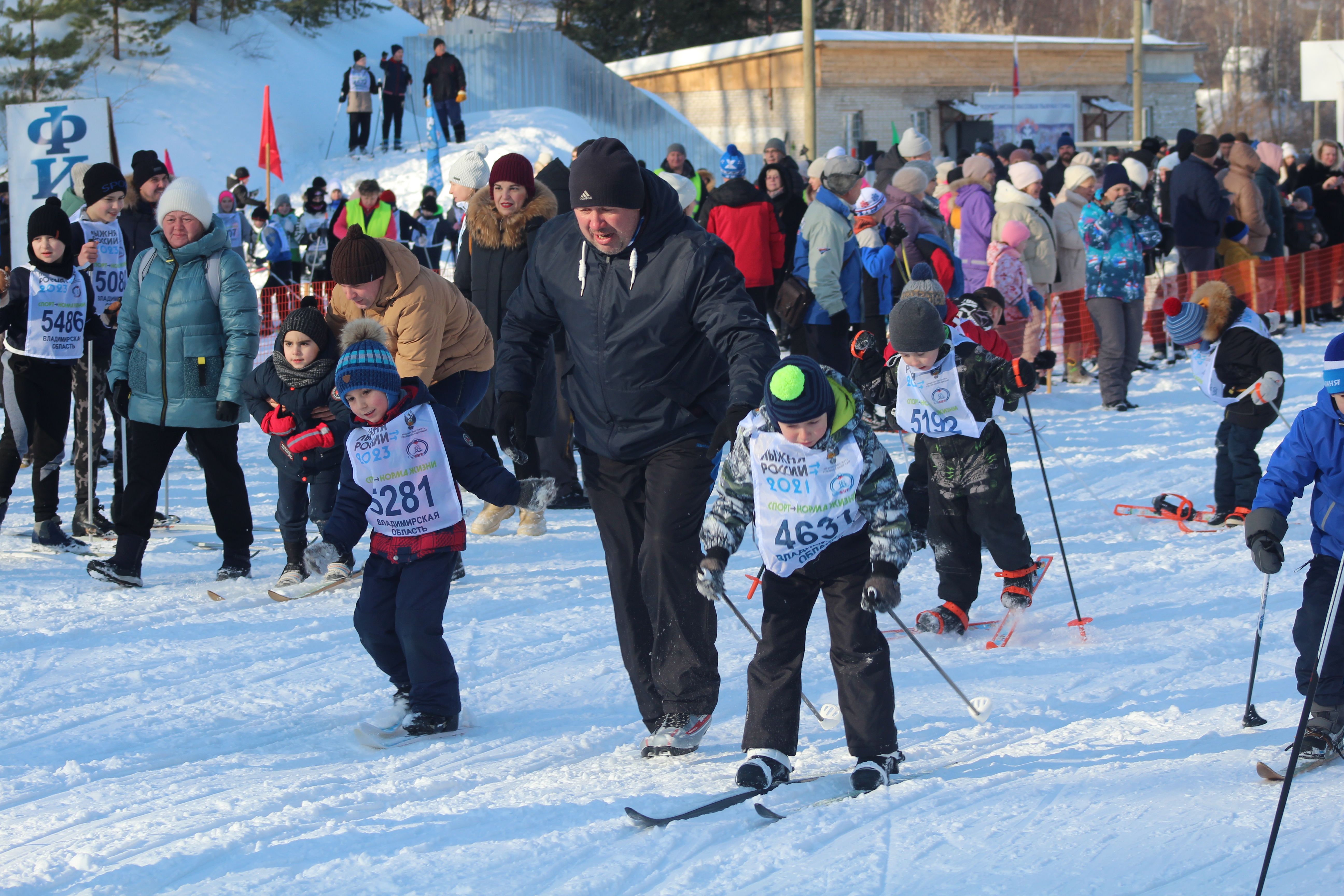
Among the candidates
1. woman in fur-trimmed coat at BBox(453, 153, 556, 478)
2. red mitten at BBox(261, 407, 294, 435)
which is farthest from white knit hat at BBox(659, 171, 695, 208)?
red mitten at BBox(261, 407, 294, 435)

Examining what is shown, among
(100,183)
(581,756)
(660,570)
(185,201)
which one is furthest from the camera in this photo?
(100,183)

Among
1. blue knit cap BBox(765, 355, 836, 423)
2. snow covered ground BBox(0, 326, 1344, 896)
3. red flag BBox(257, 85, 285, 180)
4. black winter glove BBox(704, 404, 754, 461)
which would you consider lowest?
snow covered ground BBox(0, 326, 1344, 896)

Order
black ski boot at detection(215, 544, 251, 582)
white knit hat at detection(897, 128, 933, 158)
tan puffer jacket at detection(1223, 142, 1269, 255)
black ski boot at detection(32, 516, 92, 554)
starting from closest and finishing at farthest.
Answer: black ski boot at detection(215, 544, 251, 582), black ski boot at detection(32, 516, 92, 554), white knit hat at detection(897, 128, 933, 158), tan puffer jacket at detection(1223, 142, 1269, 255)

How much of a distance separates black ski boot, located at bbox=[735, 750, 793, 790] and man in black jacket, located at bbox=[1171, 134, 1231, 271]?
9.66 m

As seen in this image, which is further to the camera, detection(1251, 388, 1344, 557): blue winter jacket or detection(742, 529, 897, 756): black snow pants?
detection(1251, 388, 1344, 557): blue winter jacket

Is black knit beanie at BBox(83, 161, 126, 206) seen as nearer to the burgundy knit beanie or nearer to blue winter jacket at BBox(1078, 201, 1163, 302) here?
the burgundy knit beanie

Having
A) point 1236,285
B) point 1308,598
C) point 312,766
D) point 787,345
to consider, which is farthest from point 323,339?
point 1236,285

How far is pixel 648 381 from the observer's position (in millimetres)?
3723

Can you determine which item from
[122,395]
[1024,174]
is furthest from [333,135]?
[122,395]

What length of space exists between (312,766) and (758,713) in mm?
1393

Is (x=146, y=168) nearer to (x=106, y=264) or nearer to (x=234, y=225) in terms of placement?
(x=106, y=264)

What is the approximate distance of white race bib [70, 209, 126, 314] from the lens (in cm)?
670

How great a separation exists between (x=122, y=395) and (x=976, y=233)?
22.7ft

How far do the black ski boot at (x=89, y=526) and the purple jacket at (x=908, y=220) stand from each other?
5.19 m
